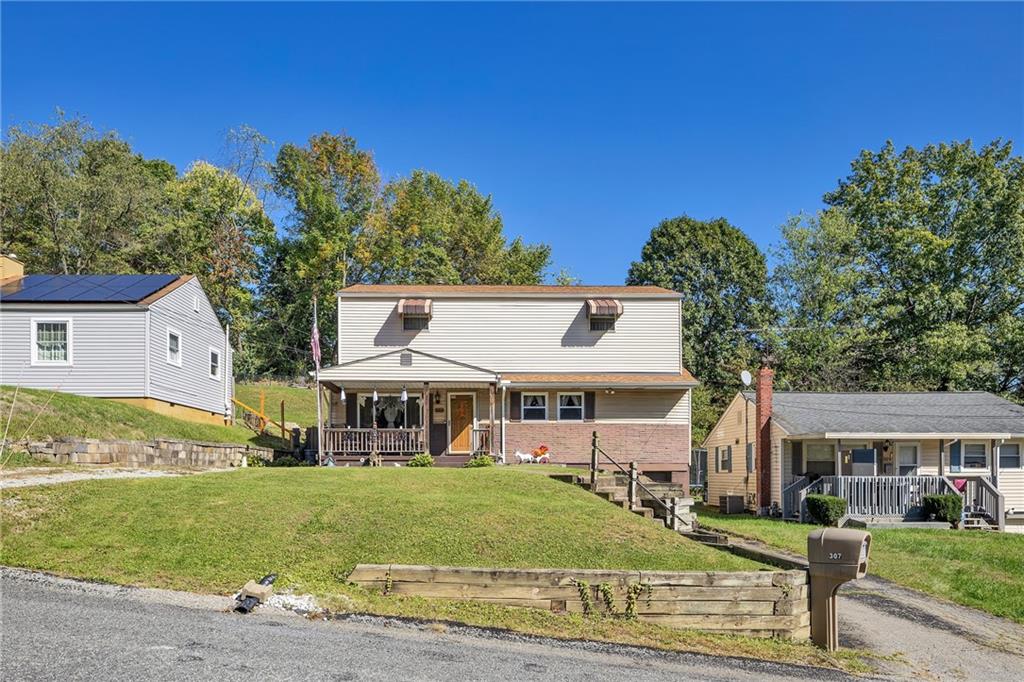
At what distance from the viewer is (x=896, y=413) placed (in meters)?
26.0

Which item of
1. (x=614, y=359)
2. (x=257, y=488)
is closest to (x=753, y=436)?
(x=614, y=359)

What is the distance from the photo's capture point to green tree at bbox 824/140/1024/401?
36594 millimetres

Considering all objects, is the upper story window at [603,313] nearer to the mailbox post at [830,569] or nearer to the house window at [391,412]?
the house window at [391,412]

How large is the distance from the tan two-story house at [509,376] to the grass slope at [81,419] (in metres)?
4.26

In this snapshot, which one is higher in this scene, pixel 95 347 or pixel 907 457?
pixel 95 347

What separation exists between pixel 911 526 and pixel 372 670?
19005 mm

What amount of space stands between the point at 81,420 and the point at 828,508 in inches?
733

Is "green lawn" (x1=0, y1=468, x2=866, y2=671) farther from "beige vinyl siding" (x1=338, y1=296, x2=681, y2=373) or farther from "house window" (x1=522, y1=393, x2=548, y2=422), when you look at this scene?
"beige vinyl siding" (x1=338, y1=296, x2=681, y2=373)

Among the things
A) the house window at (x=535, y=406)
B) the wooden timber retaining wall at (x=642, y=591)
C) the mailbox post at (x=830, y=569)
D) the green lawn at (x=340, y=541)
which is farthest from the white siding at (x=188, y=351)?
the mailbox post at (x=830, y=569)

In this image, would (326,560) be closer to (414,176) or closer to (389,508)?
(389,508)

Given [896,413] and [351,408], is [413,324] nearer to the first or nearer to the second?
[351,408]

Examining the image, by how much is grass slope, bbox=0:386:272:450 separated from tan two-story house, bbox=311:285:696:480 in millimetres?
4265

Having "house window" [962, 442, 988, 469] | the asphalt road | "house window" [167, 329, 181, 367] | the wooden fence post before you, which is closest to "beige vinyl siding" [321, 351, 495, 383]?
"house window" [167, 329, 181, 367]

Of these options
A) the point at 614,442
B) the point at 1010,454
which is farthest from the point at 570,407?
the point at 1010,454
